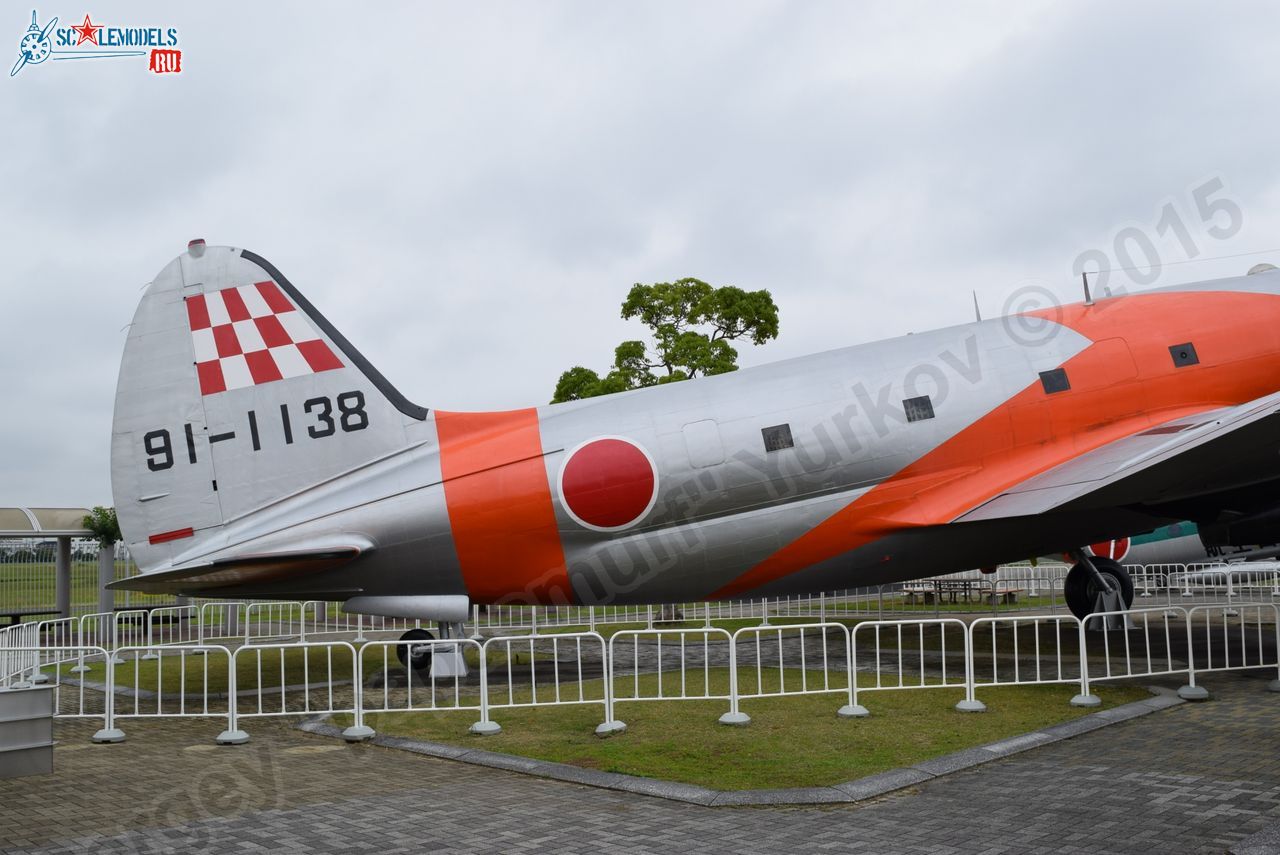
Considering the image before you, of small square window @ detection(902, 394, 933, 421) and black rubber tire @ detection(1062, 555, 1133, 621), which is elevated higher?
small square window @ detection(902, 394, 933, 421)

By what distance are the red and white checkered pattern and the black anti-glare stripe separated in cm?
14

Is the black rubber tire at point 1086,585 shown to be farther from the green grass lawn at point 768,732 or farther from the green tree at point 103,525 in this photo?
the green tree at point 103,525

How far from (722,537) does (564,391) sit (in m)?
26.9

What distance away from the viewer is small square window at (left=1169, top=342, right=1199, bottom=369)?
1360 cm

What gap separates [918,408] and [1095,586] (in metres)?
5.67

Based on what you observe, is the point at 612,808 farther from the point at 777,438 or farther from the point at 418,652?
the point at 418,652


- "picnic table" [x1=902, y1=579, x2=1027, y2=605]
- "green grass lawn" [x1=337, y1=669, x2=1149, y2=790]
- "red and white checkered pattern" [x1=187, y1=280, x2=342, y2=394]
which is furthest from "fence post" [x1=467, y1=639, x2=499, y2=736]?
"picnic table" [x1=902, y1=579, x2=1027, y2=605]

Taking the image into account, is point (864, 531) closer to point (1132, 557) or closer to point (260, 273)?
point (260, 273)

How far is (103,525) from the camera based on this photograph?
26.0m

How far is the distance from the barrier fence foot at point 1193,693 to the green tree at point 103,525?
23.6 metres

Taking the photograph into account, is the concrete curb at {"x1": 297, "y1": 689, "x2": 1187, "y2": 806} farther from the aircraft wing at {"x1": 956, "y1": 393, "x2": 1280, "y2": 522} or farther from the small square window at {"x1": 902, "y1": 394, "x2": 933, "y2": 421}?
the small square window at {"x1": 902, "y1": 394, "x2": 933, "y2": 421}

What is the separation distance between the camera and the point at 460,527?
41.7ft

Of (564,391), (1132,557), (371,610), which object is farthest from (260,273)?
(564,391)

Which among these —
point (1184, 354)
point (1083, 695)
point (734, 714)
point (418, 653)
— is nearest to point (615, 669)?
point (418, 653)
